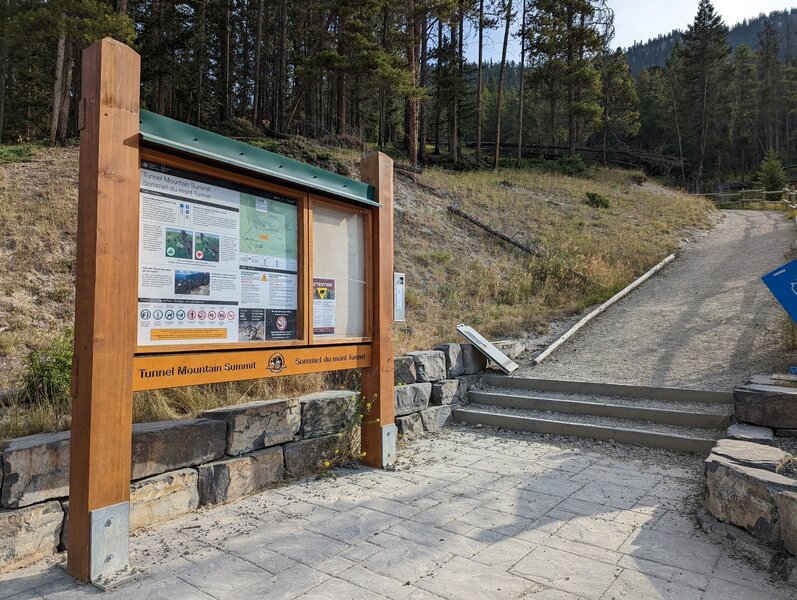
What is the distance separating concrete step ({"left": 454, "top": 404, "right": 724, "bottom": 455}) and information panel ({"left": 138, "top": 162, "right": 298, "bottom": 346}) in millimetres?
3231

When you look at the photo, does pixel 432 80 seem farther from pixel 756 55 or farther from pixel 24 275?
pixel 756 55

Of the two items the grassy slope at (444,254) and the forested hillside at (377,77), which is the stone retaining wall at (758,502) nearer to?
the grassy slope at (444,254)

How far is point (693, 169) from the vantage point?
45.1m

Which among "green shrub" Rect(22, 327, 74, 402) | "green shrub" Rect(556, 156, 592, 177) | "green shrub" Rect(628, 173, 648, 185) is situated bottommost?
"green shrub" Rect(22, 327, 74, 402)

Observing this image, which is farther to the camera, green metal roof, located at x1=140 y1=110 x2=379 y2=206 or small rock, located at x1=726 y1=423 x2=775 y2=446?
small rock, located at x1=726 y1=423 x2=775 y2=446

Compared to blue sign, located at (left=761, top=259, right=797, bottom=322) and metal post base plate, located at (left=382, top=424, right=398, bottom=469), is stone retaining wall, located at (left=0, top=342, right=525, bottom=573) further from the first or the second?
blue sign, located at (left=761, top=259, right=797, bottom=322)

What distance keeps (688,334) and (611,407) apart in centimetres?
323

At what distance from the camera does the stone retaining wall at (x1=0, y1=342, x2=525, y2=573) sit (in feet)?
8.71

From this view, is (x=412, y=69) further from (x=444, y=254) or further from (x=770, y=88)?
(x=770, y=88)

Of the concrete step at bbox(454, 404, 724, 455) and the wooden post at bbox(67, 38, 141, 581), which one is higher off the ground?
the wooden post at bbox(67, 38, 141, 581)

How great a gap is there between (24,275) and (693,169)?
167ft

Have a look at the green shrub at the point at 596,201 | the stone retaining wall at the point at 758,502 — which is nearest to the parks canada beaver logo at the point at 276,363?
the stone retaining wall at the point at 758,502

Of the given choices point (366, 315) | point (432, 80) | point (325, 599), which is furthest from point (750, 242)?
point (432, 80)

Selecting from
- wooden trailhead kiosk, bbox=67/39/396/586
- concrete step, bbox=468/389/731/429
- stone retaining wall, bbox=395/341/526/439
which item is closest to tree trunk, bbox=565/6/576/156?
stone retaining wall, bbox=395/341/526/439
